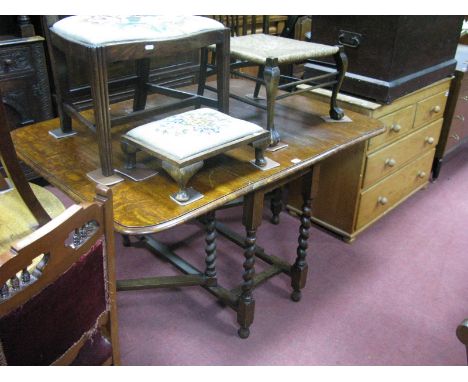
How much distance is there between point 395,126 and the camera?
2.23 metres

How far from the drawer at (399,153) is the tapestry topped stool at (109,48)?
3.03 ft

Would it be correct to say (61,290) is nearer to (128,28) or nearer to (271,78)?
(128,28)

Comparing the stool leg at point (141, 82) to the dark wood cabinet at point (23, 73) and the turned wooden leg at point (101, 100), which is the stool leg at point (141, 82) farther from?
the dark wood cabinet at point (23, 73)

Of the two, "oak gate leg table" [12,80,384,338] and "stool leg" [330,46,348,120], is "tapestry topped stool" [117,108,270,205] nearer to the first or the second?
"oak gate leg table" [12,80,384,338]

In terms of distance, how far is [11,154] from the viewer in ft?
3.85

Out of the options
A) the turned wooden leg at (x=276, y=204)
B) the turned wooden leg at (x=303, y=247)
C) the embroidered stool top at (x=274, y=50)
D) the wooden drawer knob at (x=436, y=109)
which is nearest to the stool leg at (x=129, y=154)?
the embroidered stool top at (x=274, y=50)

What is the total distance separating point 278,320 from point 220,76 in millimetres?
963

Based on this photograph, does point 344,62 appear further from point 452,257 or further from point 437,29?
point 452,257

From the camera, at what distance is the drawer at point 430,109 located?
2.38 metres

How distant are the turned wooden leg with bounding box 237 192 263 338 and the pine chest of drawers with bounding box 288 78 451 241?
2.01ft

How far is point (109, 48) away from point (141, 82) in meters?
0.54

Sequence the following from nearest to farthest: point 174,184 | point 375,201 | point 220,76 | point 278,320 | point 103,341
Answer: point 103,341
point 174,184
point 220,76
point 278,320
point 375,201

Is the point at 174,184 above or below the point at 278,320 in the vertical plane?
above

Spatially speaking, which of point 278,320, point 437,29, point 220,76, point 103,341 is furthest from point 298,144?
point 437,29
